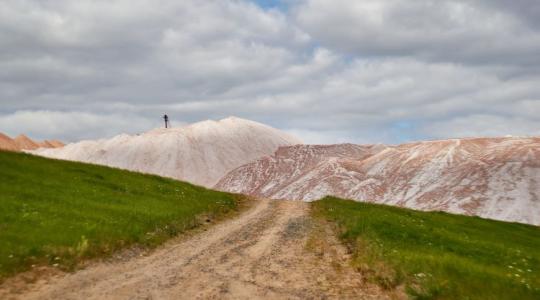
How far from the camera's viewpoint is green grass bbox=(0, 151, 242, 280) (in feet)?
81.7

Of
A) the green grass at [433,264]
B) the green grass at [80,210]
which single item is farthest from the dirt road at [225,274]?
the green grass at [80,210]

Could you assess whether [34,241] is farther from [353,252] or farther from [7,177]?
[7,177]

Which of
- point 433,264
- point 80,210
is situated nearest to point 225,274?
point 433,264

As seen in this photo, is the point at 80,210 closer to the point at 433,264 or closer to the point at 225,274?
the point at 225,274

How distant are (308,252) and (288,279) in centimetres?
627

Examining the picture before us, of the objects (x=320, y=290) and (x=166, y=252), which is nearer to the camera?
(x=320, y=290)

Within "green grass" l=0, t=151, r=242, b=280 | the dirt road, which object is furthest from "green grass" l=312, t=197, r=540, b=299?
"green grass" l=0, t=151, r=242, b=280

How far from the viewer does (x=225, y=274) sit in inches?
893

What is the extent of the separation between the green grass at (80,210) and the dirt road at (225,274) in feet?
6.47

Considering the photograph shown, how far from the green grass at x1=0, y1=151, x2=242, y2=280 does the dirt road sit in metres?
1.97

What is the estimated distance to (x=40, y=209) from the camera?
1266 inches

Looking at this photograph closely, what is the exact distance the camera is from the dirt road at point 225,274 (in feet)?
65.3

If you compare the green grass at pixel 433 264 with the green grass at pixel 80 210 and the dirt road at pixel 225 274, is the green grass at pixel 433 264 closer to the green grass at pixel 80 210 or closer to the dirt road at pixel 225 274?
the dirt road at pixel 225 274

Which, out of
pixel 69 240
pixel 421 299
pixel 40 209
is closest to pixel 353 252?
pixel 421 299
